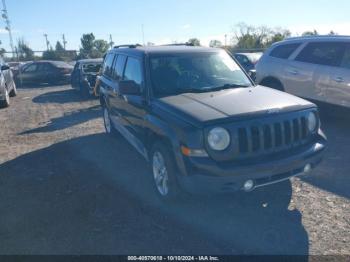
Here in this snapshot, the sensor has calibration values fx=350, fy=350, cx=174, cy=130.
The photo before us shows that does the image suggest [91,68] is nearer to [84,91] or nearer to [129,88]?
[84,91]

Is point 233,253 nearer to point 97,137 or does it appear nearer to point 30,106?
point 97,137

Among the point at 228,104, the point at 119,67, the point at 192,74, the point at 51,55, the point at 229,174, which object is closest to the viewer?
the point at 229,174

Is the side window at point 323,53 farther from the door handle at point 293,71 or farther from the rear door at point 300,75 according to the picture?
the door handle at point 293,71

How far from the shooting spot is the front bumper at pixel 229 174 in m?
3.65

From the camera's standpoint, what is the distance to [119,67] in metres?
6.29

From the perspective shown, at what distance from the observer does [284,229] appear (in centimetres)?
378

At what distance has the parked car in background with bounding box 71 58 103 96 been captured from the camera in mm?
13839

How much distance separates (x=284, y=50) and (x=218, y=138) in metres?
5.57

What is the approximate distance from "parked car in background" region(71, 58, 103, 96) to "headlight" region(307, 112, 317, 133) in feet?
34.8

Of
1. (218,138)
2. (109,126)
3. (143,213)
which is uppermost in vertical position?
(218,138)

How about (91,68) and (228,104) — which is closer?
(228,104)

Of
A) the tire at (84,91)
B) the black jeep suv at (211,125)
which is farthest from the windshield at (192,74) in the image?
the tire at (84,91)

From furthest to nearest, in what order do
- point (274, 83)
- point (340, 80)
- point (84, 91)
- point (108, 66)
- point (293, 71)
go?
point (84, 91) < point (274, 83) < point (293, 71) < point (108, 66) < point (340, 80)

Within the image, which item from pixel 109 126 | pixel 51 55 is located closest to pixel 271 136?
pixel 109 126
